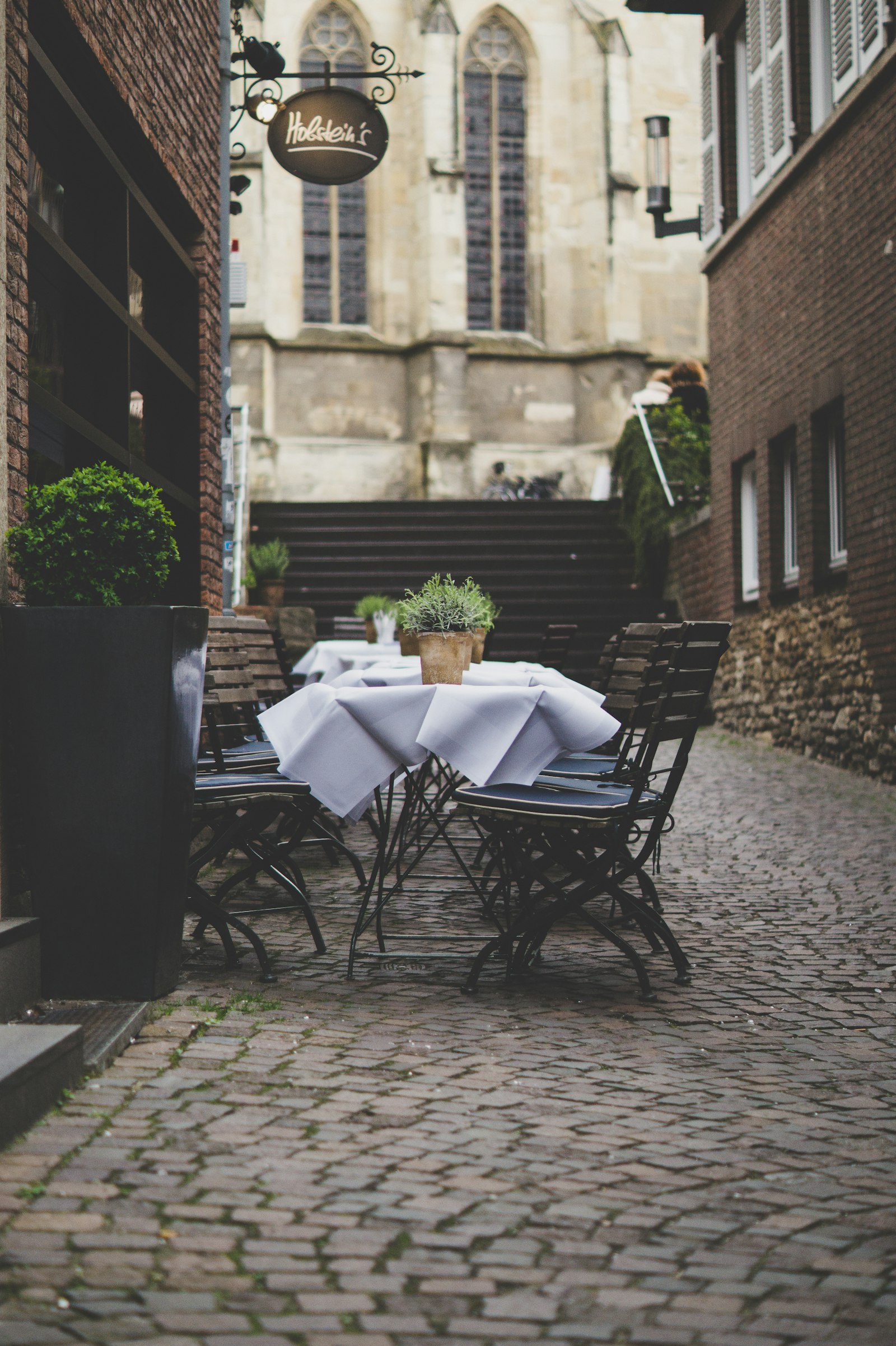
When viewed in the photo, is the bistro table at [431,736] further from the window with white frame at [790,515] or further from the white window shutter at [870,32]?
the window with white frame at [790,515]

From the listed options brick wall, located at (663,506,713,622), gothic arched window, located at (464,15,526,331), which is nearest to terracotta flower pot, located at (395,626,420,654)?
brick wall, located at (663,506,713,622)

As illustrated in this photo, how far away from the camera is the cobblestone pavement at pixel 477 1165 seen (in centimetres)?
244

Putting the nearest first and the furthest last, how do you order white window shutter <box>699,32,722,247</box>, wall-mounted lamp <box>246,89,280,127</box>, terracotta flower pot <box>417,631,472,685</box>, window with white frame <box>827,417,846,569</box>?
terracotta flower pot <box>417,631,472,685</box> < wall-mounted lamp <box>246,89,280,127</box> < window with white frame <box>827,417,846,569</box> < white window shutter <box>699,32,722,247</box>

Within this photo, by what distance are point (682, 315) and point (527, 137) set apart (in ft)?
13.6

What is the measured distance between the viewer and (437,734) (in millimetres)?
4789

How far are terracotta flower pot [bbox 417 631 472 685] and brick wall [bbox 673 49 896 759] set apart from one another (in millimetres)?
6018

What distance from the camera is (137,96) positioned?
642 cm

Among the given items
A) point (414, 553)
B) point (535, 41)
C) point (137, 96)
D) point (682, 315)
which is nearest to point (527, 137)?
point (535, 41)

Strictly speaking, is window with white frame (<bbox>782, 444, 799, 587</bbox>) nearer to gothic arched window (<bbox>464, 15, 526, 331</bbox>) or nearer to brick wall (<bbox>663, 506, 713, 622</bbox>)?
brick wall (<bbox>663, 506, 713, 622</bbox>)

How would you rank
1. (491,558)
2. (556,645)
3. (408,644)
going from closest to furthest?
(408,644)
(556,645)
(491,558)

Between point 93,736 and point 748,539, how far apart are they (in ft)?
38.1

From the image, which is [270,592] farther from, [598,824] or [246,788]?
[598,824]

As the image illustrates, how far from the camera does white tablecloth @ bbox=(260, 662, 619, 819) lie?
4828 millimetres

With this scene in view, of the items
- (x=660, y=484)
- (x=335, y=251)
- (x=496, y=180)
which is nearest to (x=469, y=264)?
(x=496, y=180)
